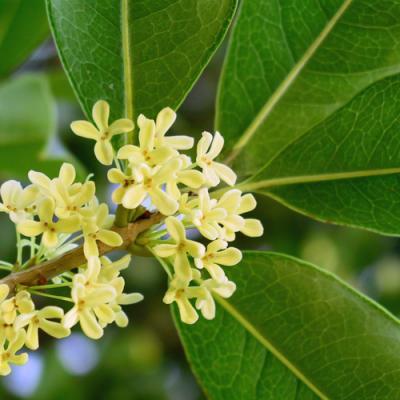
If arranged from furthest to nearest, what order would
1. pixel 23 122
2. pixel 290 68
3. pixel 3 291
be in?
pixel 23 122 → pixel 290 68 → pixel 3 291

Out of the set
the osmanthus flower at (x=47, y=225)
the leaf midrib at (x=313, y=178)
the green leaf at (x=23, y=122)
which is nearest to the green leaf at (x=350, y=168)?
the leaf midrib at (x=313, y=178)

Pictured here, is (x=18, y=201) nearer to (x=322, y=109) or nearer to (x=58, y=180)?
(x=58, y=180)

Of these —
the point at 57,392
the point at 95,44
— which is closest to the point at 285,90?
the point at 95,44

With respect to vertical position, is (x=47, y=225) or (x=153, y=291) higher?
(x=47, y=225)

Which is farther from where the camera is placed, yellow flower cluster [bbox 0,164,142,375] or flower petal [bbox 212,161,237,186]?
flower petal [bbox 212,161,237,186]

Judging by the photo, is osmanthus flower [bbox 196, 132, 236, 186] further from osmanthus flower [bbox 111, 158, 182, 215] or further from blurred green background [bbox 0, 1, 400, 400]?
blurred green background [bbox 0, 1, 400, 400]

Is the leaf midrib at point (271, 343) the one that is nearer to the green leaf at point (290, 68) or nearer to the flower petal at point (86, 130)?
the green leaf at point (290, 68)

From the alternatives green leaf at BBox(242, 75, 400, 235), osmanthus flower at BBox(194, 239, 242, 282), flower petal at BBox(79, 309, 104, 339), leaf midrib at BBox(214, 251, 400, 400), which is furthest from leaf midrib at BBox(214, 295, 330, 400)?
flower petal at BBox(79, 309, 104, 339)

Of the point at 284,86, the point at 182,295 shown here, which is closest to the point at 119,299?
the point at 182,295
